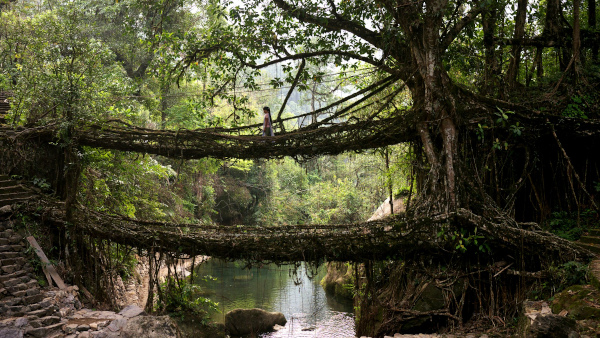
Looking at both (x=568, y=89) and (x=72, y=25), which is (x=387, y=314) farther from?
(x=72, y=25)

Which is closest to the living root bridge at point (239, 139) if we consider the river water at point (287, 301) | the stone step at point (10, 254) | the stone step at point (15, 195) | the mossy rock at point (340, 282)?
→ the stone step at point (15, 195)

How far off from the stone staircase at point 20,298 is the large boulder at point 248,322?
400 cm

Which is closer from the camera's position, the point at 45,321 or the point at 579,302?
the point at 579,302

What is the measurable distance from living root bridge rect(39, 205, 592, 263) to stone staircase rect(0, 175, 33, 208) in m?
2.30

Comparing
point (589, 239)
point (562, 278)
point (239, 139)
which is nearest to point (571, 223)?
point (589, 239)

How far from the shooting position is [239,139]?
269 inches

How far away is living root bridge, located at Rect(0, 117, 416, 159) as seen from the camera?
652 centimetres

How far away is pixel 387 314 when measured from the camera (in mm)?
6211

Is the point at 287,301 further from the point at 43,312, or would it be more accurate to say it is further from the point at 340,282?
the point at 43,312

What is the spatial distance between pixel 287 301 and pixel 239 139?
7021 millimetres

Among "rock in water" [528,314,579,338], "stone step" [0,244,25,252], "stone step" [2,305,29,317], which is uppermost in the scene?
"stone step" [0,244,25,252]

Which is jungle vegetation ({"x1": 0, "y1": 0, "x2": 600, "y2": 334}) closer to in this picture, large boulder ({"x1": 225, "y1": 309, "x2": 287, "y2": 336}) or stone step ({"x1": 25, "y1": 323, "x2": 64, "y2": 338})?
stone step ({"x1": 25, "y1": 323, "x2": 64, "y2": 338})

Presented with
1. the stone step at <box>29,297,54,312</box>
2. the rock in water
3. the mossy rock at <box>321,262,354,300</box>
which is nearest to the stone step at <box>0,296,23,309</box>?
the stone step at <box>29,297,54,312</box>

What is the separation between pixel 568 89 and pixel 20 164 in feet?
31.6
